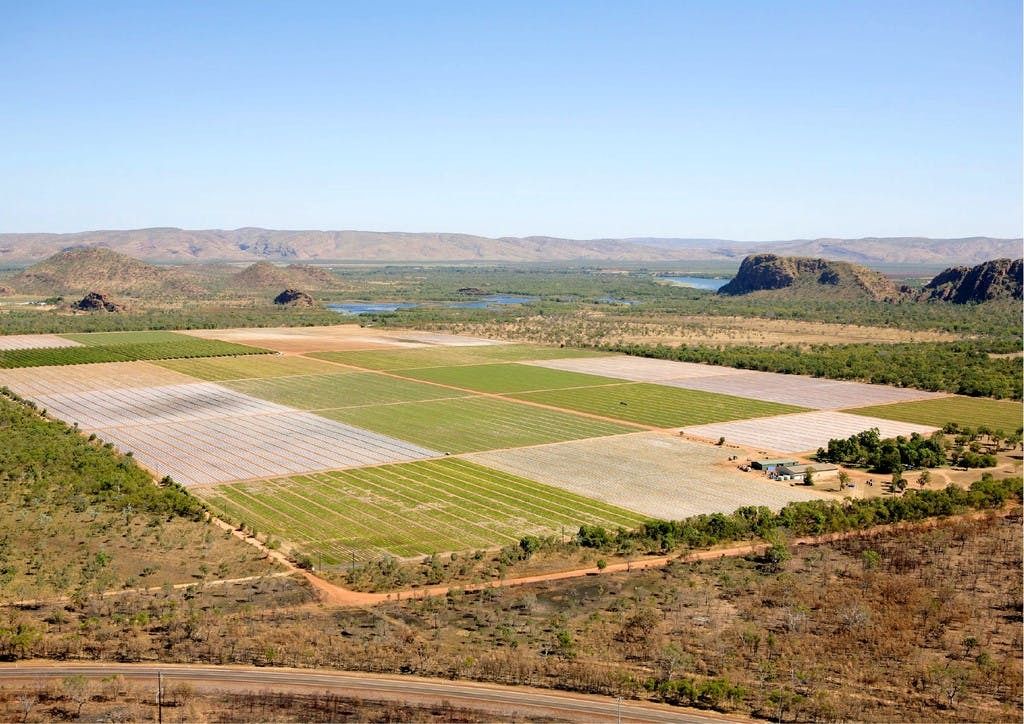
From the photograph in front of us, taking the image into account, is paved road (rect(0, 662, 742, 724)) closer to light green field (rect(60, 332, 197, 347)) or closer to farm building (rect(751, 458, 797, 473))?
farm building (rect(751, 458, 797, 473))

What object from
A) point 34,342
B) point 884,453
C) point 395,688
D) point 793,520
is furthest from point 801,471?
point 34,342

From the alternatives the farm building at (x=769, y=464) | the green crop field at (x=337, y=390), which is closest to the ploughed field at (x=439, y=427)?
the green crop field at (x=337, y=390)

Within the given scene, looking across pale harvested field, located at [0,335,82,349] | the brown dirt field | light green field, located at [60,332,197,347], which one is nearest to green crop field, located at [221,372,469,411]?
the brown dirt field

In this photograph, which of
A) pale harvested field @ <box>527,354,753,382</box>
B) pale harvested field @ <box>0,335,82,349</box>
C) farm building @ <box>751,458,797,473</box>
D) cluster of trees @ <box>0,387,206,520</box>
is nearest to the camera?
cluster of trees @ <box>0,387,206,520</box>

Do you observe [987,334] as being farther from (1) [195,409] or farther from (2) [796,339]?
(1) [195,409]

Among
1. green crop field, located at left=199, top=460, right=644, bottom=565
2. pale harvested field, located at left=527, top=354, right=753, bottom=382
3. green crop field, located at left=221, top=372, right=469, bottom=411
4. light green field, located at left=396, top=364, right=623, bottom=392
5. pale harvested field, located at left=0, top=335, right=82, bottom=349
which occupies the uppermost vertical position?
pale harvested field, located at left=0, top=335, right=82, bottom=349

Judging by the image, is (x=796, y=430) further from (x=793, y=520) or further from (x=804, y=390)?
(x=793, y=520)
